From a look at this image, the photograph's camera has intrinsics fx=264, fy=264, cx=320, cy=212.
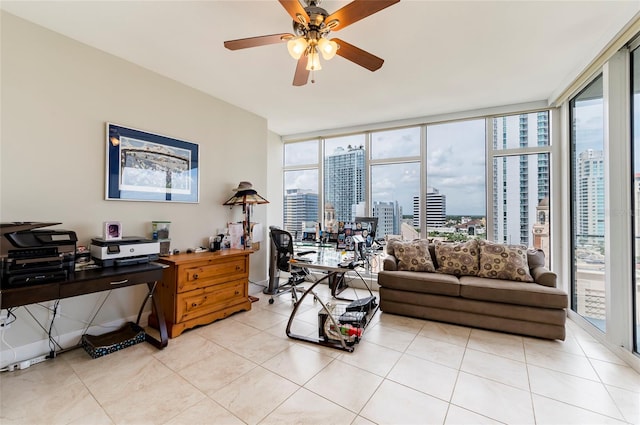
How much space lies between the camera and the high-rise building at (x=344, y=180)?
4.89m

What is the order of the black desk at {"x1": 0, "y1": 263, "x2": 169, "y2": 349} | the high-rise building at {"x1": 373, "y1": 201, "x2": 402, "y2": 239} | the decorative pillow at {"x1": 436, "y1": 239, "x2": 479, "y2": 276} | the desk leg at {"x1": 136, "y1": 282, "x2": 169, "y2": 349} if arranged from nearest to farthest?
the black desk at {"x1": 0, "y1": 263, "x2": 169, "y2": 349}
the desk leg at {"x1": 136, "y1": 282, "x2": 169, "y2": 349}
the decorative pillow at {"x1": 436, "y1": 239, "x2": 479, "y2": 276}
the high-rise building at {"x1": 373, "y1": 201, "x2": 402, "y2": 239}

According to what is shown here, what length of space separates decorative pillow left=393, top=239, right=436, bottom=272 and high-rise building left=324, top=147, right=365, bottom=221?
56.4 inches

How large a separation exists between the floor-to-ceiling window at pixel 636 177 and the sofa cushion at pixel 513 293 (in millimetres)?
469

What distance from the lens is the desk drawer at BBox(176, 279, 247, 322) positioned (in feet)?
9.02

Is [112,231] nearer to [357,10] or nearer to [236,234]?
[236,234]

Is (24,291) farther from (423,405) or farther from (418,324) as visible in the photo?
(418,324)

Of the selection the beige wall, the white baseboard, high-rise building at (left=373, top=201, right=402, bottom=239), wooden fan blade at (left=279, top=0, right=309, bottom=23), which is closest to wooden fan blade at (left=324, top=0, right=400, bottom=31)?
wooden fan blade at (left=279, top=0, right=309, bottom=23)

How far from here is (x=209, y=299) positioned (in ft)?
9.80

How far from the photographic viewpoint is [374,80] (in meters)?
3.15

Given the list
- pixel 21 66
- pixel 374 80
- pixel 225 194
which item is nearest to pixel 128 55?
pixel 21 66

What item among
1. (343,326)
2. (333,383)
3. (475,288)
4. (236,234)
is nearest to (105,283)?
(236,234)

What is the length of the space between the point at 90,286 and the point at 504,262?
4.19 meters

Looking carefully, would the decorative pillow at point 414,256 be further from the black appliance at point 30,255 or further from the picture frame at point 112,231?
the black appliance at point 30,255

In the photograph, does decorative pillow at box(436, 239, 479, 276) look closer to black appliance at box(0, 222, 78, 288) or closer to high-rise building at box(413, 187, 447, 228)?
high-rise building at box(413, 187, 447, 228)
